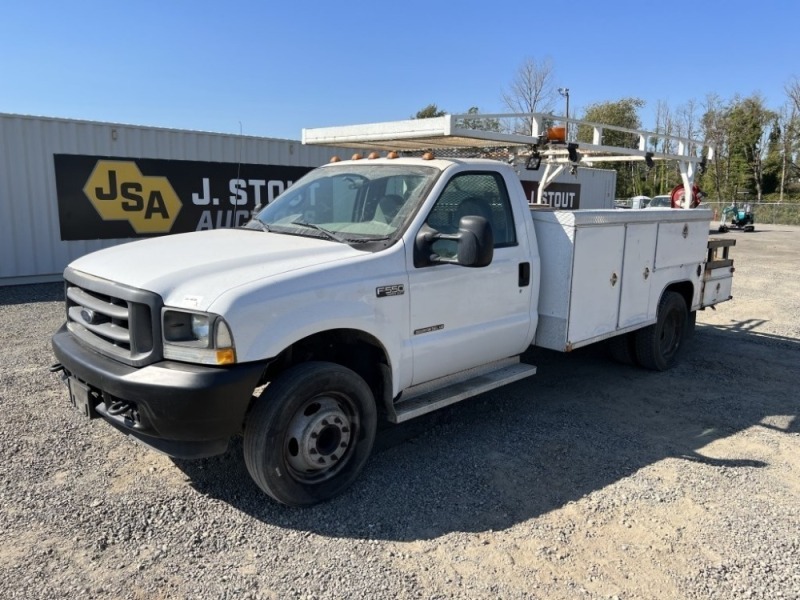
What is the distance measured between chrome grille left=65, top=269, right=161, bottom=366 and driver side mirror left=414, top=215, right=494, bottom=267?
161 centimetres

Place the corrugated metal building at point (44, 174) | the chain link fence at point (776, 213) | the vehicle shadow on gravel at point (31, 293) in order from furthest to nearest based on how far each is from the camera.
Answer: the chain link fence at point (776, 213) < the corrugated metal building at point (44, 174) < the vehicle shadow on gravel at point (31, 293)

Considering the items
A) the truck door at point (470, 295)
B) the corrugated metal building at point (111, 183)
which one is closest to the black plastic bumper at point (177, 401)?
the truck door at point (470, 295)

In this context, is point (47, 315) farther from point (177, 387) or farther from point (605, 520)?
point (605, 520)

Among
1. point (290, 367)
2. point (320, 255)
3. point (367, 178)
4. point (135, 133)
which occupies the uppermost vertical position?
point (135, 133)

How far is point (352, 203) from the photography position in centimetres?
444

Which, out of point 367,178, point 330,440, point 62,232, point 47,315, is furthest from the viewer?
point 62,232

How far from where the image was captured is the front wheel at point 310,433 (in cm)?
339

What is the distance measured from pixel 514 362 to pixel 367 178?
1.89 m

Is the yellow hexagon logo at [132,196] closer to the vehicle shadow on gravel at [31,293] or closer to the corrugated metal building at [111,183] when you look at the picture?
the corrugated metal building at [111,183]

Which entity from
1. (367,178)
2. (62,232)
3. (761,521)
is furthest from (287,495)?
(62,232)

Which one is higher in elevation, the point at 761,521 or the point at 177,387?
the point at 177,387

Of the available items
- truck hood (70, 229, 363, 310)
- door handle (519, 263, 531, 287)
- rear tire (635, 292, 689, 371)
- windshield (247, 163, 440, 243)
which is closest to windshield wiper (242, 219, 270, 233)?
windshield (247, 163, 440, 243)

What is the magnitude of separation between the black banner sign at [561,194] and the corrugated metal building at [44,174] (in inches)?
445

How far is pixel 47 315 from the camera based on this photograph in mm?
8672
